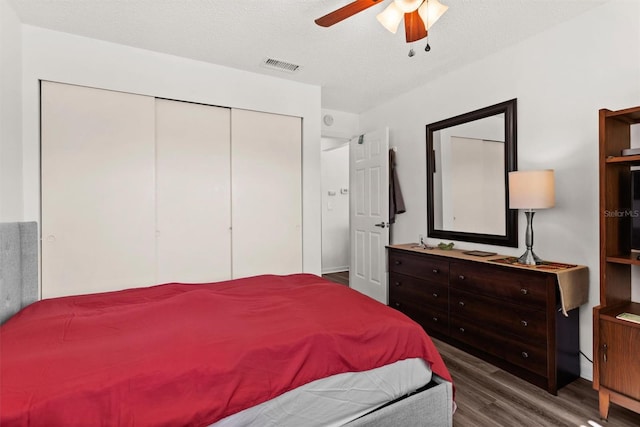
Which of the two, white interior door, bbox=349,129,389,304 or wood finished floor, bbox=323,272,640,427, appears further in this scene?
white interior door, bbox=349,129,389,304

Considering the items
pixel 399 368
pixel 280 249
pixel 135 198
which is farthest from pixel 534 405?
pixel 135 198

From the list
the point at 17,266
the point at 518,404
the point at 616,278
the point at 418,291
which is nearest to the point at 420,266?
the point at 418,291

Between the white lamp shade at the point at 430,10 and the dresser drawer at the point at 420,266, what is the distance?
75.2 inches

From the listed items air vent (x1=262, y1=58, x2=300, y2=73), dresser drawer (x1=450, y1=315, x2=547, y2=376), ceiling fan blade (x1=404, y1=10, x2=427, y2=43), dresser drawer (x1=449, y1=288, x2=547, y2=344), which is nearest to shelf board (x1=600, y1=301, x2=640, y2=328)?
dresser drawer (x1=449, y1=288, x2=547, y2=344)

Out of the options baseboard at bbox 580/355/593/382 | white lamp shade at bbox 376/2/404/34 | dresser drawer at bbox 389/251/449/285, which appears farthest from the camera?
dresser drawer at bbox 389/251/449/285

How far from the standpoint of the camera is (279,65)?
3178mm

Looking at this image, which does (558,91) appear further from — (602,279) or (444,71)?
(602,279)

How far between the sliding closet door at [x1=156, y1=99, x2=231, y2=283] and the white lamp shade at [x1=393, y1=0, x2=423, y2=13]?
1.97 meters

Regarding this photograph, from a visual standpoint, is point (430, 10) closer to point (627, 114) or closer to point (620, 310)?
point (627, 114)

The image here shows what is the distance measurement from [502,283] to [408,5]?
1.99 meters

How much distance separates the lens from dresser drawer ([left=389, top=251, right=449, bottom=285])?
2.97 m

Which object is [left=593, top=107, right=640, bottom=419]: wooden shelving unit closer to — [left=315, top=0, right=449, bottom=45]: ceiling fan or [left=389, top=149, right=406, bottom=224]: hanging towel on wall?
[left=315, top=0, right=449, bottom=45]: ceiling fan

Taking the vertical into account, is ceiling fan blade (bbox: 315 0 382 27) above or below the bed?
above

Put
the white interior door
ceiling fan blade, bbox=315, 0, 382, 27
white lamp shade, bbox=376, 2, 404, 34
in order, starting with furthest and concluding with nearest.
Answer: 1. the white interior door
2. white lamp shade, bbox=376, 2, 404, 34
3. ceiling fan blade, bbox=315, 0, 382, 27
